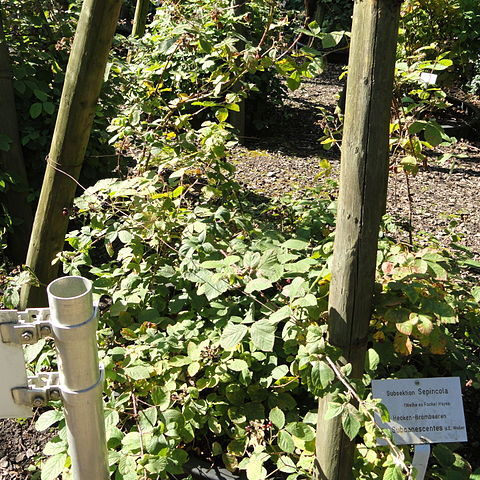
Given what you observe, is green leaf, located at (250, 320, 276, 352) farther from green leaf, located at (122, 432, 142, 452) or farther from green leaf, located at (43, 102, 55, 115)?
green leaf, located at (43, 102, 55, 115)

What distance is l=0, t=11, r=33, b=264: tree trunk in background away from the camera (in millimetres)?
3139

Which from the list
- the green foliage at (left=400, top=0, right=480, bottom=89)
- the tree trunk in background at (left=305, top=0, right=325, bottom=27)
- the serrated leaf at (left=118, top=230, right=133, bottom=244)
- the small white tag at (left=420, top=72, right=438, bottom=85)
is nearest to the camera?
the serrated leaf at (left=118, top=230, right=133, bottom=244)

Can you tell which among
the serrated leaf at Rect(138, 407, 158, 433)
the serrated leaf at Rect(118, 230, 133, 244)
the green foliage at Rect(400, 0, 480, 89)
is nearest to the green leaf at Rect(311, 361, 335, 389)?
the serrated leaf at Rect(138, 407, 158, 433)

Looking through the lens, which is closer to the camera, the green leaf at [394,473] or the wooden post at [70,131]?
the green leaf at [394,473]

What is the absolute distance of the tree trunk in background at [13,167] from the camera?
314 centimetres

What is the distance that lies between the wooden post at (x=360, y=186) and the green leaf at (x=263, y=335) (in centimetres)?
23

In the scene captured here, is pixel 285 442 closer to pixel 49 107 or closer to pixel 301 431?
pixel 301 431

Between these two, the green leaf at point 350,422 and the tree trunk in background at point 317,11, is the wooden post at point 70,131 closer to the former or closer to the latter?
the green leaf at point 350,422

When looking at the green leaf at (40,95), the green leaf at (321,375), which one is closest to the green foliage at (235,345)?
the green leaf at (321,375)

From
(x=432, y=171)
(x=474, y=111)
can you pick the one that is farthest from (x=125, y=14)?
(x=432, y=171)

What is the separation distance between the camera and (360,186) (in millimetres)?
1323

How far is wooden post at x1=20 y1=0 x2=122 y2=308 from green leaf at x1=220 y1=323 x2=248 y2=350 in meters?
Answer: 1.05

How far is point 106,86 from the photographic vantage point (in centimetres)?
362

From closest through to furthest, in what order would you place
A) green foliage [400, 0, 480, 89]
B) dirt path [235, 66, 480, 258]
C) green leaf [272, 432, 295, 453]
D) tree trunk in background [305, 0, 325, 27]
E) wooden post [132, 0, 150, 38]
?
green leaf [272, 432, 295, 453]
dirt path [235, 66, 480, 258]
wooden post [132, 0, 150, 38]
green foliage [400, 0, 480, 89]
tree trunk in background [305, 0, 325, 27]
